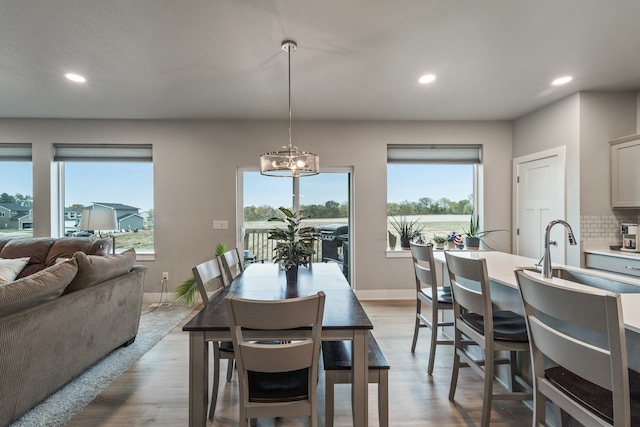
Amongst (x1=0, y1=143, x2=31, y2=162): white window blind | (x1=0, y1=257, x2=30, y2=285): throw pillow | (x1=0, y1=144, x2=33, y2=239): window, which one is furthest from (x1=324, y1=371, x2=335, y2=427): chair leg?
(x1=0, y1=143, x2=31, y2=162): white window blind

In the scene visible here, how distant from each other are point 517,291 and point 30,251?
4580 mm

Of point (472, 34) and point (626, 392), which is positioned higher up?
point (472, 34)

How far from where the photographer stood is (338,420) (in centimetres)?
179

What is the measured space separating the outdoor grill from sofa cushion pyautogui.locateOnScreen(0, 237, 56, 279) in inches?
127

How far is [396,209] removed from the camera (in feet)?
14.5

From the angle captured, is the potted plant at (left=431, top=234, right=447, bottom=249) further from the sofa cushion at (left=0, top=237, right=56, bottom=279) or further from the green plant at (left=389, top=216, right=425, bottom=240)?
the sofa cushion at (left=0, top=237, right=56, bottom=279)

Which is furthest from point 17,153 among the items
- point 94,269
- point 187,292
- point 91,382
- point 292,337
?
point 292,337

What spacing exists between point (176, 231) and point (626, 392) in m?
4.44

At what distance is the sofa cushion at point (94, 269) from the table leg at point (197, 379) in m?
1.37

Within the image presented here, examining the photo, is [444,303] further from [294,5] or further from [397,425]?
[294,5]

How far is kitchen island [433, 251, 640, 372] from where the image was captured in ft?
3.77

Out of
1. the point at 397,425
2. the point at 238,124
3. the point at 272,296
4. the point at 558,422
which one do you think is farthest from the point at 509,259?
the point at 238,124

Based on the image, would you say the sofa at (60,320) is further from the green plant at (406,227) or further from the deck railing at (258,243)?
the green plant at (406,227)

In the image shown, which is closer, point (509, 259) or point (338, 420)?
point (338, 420)
